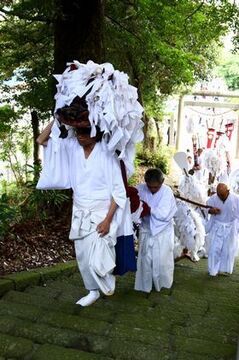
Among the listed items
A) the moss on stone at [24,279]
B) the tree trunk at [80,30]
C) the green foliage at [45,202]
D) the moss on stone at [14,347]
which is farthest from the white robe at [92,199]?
the tree trunk at [80,30]

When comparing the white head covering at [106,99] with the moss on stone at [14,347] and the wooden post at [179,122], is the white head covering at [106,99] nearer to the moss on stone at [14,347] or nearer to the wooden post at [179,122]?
the moss on stone at [14,347]

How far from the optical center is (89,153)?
373 centimetres

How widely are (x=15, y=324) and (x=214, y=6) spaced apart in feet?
19.6

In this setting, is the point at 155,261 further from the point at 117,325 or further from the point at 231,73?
the point at 231,73

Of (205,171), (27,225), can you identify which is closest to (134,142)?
(27,225)

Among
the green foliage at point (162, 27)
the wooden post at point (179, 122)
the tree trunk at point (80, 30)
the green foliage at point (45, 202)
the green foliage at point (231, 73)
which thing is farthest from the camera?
the green foliage at point (231, 73)

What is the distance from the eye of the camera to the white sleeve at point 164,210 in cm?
473

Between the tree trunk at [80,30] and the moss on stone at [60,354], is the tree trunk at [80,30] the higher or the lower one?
the higher one

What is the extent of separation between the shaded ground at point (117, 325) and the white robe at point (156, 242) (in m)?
0.18

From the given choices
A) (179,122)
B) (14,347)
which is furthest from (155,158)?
(14,347)

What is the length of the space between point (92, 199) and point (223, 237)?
316 centimetres

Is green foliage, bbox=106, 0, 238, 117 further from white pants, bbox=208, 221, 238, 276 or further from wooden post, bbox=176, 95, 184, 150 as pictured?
wooden post, bbox=176, 95, 184, 150

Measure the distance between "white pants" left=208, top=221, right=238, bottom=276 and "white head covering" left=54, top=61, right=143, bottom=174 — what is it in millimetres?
3050

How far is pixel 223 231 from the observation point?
6.31m
